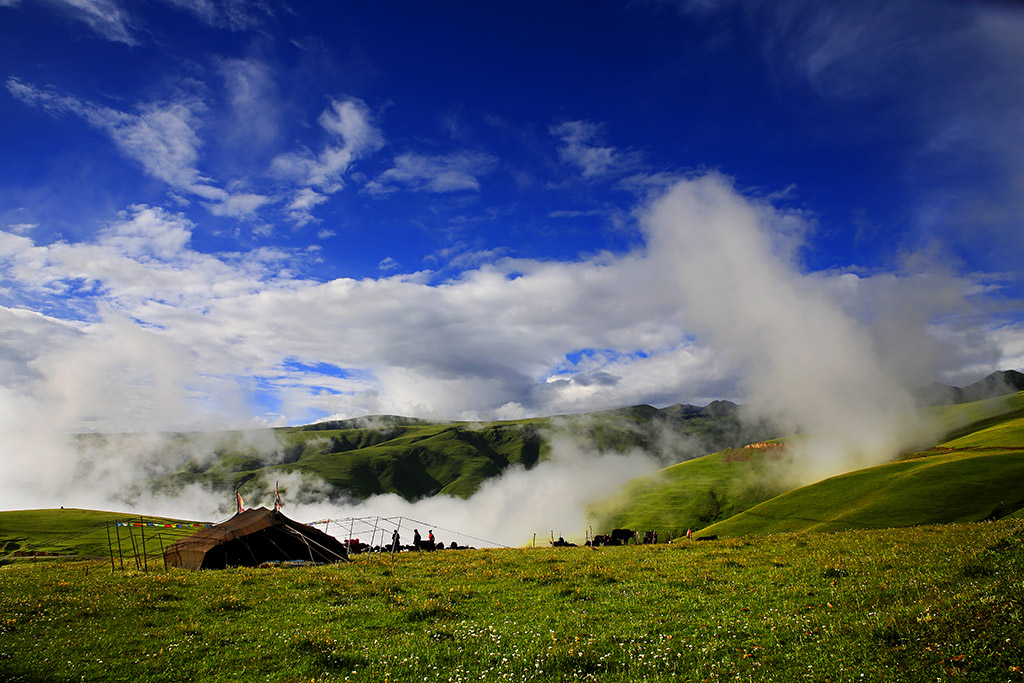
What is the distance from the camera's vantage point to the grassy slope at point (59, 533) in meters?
95.5

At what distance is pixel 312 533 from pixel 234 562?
622 centimetres

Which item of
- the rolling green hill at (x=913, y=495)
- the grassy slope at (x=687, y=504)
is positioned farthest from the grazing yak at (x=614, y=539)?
the grassy slope at (x=687, y=504)

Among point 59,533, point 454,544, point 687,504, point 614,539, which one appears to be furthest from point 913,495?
point 59,533

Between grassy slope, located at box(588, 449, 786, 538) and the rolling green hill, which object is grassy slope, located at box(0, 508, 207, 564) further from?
grassy slope, located at box(588, 449, 786, 538)

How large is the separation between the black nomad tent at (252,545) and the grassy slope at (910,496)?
6830cm

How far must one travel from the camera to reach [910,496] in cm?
7244

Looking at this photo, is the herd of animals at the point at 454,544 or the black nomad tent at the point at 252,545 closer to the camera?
the black nomad tent at the point at 252,545

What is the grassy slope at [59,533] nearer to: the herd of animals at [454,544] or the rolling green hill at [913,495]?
the herd of animals at [454,544]

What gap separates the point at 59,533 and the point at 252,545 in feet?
396

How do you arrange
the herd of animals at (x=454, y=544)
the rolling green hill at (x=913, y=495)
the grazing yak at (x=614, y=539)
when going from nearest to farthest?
the herd of animals at (x=454, y=544) < the grazing yak at (x=614, y=539) < the rolling green hill at (x=913, y=495)

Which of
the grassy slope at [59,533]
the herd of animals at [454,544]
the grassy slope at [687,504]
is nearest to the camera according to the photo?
the herd of animals at [454,544]

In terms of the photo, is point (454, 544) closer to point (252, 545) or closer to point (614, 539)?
point (614, 539)

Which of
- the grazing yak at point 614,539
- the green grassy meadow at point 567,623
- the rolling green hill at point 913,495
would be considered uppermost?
the green grassy meadow at point 567,623

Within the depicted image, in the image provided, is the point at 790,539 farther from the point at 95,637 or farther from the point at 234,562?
the point at 234,562
